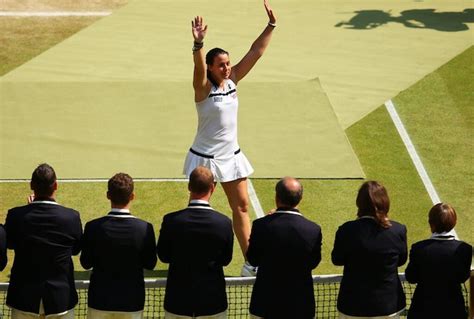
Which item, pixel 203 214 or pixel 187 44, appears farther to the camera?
pixel 187 44

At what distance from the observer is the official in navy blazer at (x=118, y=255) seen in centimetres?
997

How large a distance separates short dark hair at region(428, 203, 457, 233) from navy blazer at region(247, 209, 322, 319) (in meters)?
1.01

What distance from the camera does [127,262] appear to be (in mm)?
10016

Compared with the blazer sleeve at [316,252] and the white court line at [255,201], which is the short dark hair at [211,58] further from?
the blazer sleeve at [316,252]

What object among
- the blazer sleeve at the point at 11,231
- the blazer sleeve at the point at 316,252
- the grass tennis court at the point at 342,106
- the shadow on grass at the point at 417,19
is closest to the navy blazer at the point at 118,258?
the blazer sleeve at the point at 11,231

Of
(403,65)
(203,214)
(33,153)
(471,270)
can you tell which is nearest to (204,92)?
(203,214)

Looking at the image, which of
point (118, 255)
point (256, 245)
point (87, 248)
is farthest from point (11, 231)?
point (256, 245)

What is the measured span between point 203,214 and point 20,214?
159 centimetres

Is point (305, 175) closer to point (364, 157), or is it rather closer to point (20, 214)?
point (364, 157)

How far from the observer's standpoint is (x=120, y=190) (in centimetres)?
997

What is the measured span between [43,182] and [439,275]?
3.50 meters

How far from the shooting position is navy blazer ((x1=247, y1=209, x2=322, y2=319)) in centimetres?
995

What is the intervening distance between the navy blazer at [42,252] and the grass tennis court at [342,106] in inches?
123

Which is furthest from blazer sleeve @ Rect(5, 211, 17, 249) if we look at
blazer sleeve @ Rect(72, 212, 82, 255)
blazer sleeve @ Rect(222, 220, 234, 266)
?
blazer sleeve @ Rect(222, 220, 234, 266)
